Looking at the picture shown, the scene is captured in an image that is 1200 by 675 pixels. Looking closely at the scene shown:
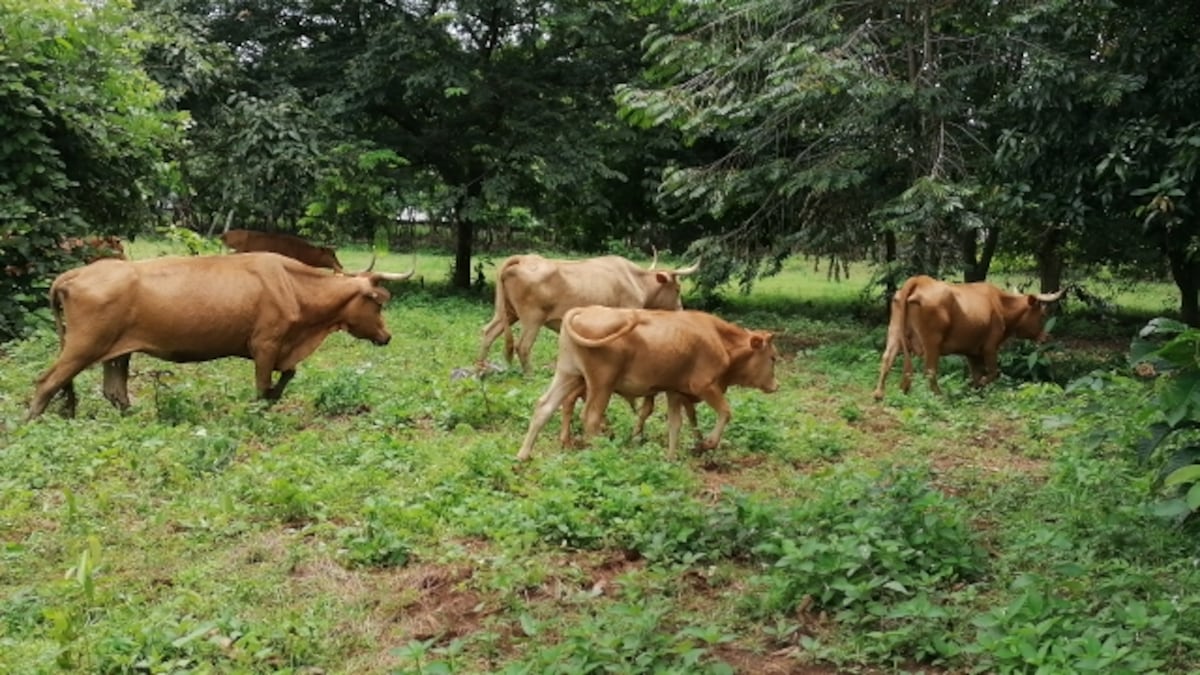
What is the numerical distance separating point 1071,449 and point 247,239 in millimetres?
14483

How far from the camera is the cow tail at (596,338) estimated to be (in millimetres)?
7508

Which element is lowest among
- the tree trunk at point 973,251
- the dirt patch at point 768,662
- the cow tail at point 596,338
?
the dirt patch at point 768,662

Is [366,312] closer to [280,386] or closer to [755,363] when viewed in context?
[280,386]

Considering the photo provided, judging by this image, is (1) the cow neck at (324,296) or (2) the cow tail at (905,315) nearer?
(1) the cow neck at (324,296)

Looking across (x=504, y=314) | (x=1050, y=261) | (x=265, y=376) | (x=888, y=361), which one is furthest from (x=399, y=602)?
(x=1050, y=261)

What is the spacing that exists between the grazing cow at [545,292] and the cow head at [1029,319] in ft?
13.8

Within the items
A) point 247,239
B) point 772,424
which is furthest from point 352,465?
point 247,239

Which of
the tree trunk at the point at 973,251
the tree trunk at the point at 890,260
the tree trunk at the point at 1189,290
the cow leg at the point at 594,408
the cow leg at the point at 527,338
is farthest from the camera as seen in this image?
the tree trunk at the point at 973,251

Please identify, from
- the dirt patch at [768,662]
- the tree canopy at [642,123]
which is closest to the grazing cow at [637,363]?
the dirt patch at [768,662]

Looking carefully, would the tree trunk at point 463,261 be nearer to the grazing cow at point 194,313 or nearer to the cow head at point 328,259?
the cow head at point 328,259

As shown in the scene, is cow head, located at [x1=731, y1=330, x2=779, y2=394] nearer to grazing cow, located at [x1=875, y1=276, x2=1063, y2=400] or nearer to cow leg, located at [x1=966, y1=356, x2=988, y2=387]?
grazing cow, located at [x1=875, y1=276, x2=1063, y2=400]

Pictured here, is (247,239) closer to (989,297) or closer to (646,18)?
(646,18)

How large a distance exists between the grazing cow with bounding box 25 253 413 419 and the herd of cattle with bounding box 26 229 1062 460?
0.04ft

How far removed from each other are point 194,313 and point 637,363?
3.70 metres
